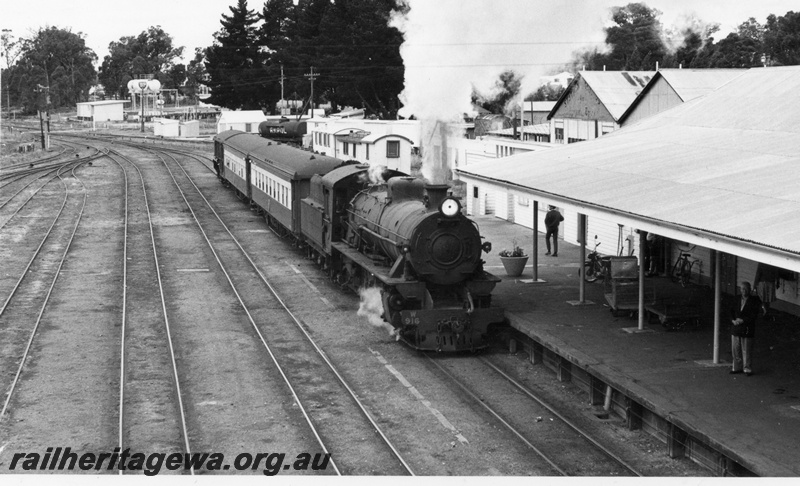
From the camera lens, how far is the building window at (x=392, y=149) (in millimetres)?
49156

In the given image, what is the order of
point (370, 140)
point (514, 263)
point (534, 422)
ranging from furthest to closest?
point (370, 140) < point (514, 263) < point (534, 422)

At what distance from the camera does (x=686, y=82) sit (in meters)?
27.5

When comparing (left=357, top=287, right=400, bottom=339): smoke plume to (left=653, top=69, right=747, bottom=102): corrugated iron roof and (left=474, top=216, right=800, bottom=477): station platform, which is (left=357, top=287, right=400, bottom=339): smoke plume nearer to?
(left=474, top=216, right=800, bottom=477): station platform

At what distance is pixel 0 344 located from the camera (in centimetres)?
1778

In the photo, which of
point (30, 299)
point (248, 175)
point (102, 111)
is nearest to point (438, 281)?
point (30, 299)

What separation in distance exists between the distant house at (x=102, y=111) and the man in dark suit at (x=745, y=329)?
115544 mm

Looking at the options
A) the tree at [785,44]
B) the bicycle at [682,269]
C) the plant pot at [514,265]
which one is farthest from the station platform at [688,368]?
the tree at [785,44]

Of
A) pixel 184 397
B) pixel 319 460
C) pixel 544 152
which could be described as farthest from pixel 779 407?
pixel 544 152

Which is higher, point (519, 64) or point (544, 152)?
point (519, 64)

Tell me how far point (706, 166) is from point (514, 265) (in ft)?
20.8

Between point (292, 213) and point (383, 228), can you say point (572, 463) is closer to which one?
point (383, 228)

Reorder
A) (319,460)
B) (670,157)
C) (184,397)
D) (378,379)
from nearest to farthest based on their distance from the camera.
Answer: (319,460) < (184,397) < (378,379) < (670,157)

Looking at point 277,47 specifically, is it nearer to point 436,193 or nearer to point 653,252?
point 653,252

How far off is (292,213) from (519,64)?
855cm
